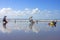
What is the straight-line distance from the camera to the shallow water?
220cm

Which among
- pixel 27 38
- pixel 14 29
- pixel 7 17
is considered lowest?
pixel 27 38

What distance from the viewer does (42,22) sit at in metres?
2.24

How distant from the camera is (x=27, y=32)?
2.22 metres

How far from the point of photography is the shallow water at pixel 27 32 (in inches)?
86.7

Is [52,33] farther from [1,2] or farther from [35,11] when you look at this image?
[1,2]

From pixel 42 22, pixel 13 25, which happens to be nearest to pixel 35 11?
pixel 42 22

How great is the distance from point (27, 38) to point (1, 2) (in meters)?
0.67

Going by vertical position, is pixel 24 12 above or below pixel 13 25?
above

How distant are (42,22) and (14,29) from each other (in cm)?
44

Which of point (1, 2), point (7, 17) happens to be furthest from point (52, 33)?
point (1, 2)

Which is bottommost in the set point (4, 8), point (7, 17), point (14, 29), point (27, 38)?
point (27, 38)

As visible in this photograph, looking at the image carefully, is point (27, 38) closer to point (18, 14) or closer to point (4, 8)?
point (18, 14)

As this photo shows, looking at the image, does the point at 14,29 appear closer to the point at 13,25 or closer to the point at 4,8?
the point at 13,25

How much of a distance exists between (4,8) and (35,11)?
1.53 ft
